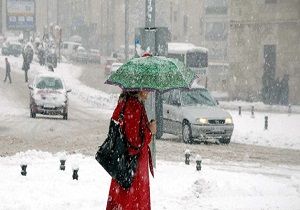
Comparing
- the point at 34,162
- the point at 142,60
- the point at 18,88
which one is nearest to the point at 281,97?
the point at 18,88

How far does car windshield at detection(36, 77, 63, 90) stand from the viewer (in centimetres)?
2562

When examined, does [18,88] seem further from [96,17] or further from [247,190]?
[96,17]

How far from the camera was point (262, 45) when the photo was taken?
3903 cm

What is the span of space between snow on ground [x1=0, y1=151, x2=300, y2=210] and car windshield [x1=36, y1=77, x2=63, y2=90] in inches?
475

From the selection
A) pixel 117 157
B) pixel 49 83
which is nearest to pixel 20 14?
→ pixel 49 83

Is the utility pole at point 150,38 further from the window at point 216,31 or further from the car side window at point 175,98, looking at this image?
the window at point 216,31

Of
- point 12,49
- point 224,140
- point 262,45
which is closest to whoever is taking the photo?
point 224,140

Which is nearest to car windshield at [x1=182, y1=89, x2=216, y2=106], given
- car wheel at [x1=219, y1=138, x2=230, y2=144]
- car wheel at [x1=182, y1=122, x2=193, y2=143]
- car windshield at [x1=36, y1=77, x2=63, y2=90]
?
car wheel at [x1=182, y1=122, x2=193, y2=143]

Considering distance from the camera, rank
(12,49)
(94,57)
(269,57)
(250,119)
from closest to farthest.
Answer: (250,119), (269,57), (12,49), (94,57)

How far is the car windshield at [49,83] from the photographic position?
25.6 m

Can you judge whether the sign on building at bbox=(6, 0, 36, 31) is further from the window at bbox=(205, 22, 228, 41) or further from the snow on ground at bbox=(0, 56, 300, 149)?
the window at bbox=(205, 22, 228, 41)

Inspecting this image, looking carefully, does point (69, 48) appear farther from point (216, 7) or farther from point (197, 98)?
point (197, 98)

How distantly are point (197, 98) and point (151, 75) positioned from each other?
42.4 ft

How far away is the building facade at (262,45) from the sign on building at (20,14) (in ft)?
82.2
